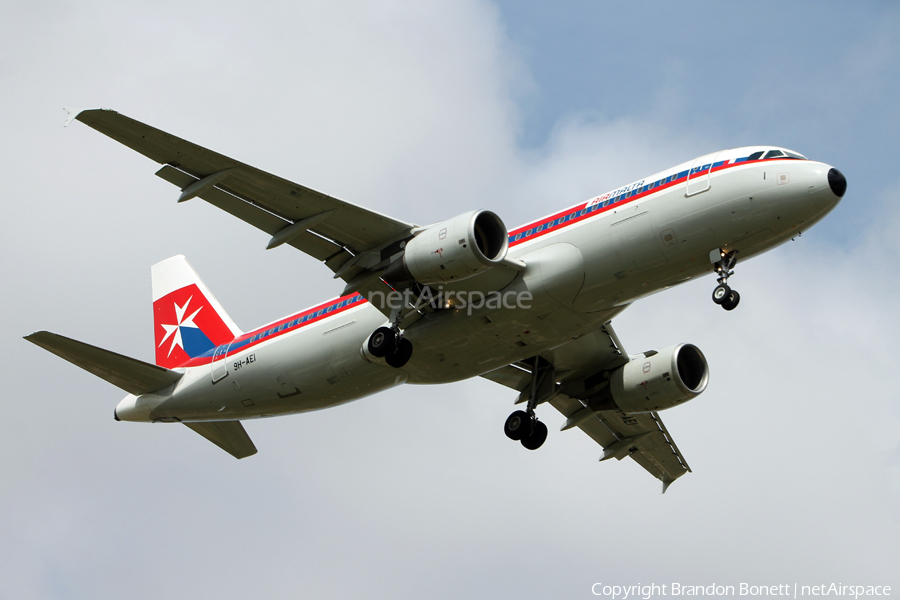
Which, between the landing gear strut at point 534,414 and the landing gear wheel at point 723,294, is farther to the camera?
the landing gear strut at point 534,414

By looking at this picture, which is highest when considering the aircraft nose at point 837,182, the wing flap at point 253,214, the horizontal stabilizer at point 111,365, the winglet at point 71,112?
the aircraft nose at point 837,182

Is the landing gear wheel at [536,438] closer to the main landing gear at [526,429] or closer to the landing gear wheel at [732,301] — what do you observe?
the main landing gear at [526,429]

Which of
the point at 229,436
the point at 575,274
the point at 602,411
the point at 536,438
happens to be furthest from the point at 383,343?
the point at 229,436

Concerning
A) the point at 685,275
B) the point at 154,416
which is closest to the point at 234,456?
the point at 154,416

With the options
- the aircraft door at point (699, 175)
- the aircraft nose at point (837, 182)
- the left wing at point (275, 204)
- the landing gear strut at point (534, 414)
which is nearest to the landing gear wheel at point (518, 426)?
the landing gear strut at point (534, 414)

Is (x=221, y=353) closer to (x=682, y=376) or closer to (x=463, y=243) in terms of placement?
(x=463, y=243)

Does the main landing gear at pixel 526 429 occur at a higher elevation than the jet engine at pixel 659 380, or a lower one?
lower

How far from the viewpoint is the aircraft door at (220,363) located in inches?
1168

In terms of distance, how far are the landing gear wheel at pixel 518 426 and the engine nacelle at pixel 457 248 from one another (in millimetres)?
8198

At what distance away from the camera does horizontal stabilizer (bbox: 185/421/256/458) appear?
107 feet

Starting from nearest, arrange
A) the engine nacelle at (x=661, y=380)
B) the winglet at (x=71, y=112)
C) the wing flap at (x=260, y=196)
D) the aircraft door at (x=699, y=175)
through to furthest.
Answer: the winglet at (x=71, y=112) → the wing flap at (x=260, y=196) → the aircraft door at (x=699, y=175) → the engine nacelle at (x=661, y=380)

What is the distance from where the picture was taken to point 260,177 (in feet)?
78.6

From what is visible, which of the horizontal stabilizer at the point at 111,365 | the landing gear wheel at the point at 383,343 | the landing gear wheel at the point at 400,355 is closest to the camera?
the landing gear wheel at the point at 383,343

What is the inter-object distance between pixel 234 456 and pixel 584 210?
15.8 meters
